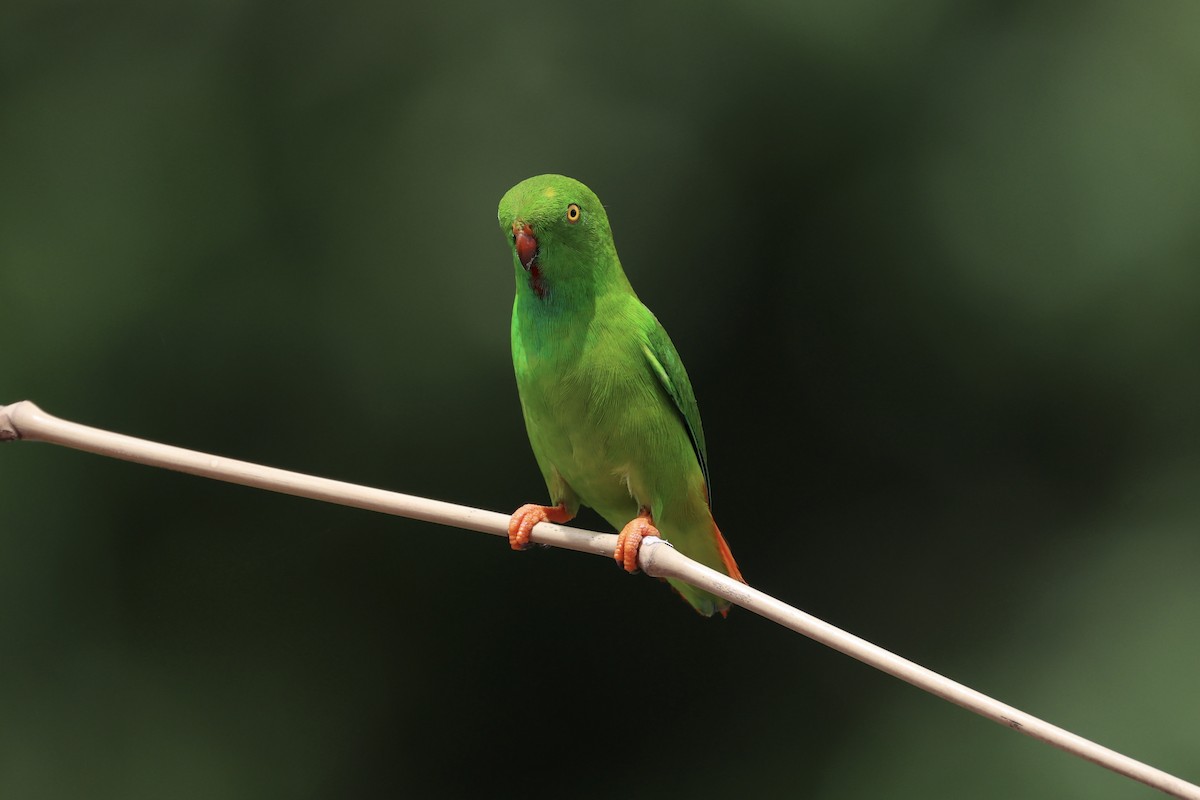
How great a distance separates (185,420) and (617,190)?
1.00 metres

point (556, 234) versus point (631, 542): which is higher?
point (556, 234)

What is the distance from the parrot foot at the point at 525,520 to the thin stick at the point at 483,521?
111 millimetres

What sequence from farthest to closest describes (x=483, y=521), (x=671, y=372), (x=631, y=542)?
(x=671, y=372) → (x=631, y=542) → (x=483, y=521)

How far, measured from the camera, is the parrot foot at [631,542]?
3.59ft

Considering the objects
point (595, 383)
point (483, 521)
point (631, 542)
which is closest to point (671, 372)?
point (595, 383)

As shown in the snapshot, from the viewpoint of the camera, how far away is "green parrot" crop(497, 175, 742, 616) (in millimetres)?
1039

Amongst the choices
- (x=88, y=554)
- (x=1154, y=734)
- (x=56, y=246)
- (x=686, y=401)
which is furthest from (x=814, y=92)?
(x=88, y=554)

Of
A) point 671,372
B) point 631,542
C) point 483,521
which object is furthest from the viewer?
point 671,372

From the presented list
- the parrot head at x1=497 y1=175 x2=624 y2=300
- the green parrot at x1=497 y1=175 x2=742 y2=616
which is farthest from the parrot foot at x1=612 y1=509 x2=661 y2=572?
the parrot head at x1=497 y1=175 x2=624 y2=300

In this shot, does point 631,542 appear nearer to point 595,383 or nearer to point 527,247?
point 595,383

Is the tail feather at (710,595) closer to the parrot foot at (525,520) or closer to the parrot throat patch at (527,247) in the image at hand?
the parrot foot at (525,520)

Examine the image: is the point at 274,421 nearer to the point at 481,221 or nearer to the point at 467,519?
the point at 481,221

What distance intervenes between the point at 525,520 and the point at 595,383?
17 centimetres

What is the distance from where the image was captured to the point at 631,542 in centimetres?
111
